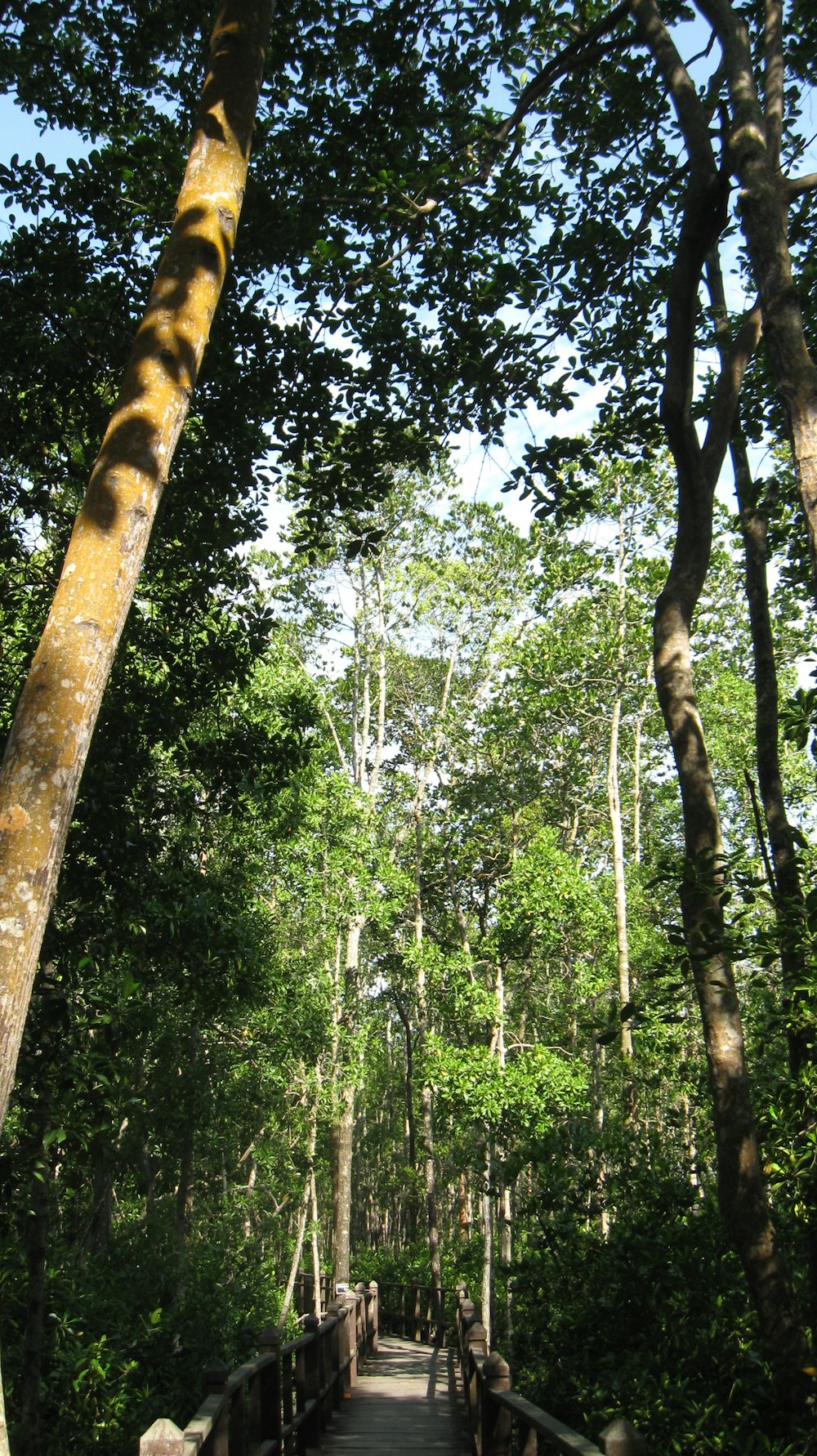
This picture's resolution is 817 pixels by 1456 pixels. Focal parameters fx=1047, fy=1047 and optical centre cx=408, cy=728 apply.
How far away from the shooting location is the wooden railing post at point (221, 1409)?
14.6 ft

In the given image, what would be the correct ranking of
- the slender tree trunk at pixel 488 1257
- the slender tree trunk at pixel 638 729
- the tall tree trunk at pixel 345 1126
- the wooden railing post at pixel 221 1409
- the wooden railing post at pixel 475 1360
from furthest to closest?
1. the slender tree trunk at pixel 638 729
2. the tall tree trunk at pixel 345 1126
3. the slender tree trunk at pixel 488 1257
4. the wooden railing post at pixel 475 1360
5. the wooden railing post at pixel 221 1409

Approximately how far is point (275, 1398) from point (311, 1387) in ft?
7.08

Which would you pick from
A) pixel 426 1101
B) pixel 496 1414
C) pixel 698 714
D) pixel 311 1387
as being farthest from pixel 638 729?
pixel 496 1414

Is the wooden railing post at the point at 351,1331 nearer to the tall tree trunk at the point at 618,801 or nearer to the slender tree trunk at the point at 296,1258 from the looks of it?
A: the slender tree trunk at the point at 296,1258

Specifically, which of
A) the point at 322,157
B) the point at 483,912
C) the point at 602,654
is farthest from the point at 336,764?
the point at 322,157

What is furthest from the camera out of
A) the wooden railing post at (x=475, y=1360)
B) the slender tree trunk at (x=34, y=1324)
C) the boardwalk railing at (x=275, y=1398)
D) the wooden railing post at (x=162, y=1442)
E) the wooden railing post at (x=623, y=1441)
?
the wooden railing post at (x=475, y=1360)

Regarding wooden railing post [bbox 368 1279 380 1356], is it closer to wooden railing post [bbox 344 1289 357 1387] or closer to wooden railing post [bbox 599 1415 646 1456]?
wooden railing post [bbox 344 1289 357 1387]

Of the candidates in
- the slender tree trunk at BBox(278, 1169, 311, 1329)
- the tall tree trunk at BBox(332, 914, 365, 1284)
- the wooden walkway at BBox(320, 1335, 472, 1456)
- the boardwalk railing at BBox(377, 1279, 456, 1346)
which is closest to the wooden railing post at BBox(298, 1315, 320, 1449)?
the wooden walkway at BBox(320, 1335, 472, 1456)

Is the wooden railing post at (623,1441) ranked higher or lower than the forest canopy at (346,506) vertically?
lower

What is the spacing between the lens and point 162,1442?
11.9 ft

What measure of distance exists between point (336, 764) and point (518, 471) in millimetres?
16422

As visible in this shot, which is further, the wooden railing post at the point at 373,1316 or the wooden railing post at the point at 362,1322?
the wooden railing post at the point at 373,1316

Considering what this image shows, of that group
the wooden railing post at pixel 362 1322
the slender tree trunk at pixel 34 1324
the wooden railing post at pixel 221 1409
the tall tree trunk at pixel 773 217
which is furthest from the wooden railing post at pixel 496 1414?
the wooden railing post at pixel 362 1322

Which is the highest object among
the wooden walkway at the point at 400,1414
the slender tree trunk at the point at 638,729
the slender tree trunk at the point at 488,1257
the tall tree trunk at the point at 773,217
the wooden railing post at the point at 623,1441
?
the slender tree trunk at the point at 638,729
